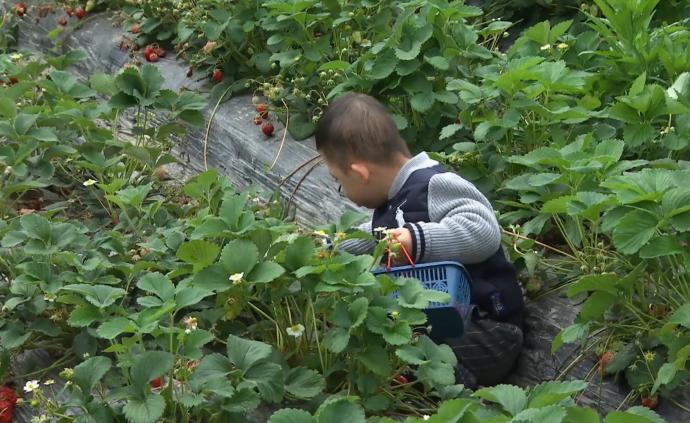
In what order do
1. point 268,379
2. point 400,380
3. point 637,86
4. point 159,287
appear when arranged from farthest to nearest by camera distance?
point 637,86
point 400,380
point 159,287
point 268,379

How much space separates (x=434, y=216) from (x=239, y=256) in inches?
29.2

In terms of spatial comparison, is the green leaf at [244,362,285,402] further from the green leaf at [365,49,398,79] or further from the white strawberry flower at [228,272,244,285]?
the green leaf at [365,49,398,79]

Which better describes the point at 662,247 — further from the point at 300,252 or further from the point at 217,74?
the point at 217,74

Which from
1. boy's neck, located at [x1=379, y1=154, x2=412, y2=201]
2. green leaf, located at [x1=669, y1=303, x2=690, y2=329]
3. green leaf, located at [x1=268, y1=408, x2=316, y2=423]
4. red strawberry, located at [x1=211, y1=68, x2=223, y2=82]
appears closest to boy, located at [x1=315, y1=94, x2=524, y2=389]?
boy's neck, located at [x1=379, y1=154, x2=412, y2=201]

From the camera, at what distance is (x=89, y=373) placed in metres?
2.83

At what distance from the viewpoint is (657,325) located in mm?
3186

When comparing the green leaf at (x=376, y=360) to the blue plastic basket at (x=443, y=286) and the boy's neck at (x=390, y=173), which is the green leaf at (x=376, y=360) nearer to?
the blue plastic basket at (x=443, y=286)

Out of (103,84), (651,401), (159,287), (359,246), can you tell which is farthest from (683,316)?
(103,84)

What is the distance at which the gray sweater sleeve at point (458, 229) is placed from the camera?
11.0 ft

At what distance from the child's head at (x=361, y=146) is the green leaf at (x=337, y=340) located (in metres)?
0.80

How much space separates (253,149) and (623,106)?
1.78 m

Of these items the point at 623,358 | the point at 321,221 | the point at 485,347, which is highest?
the point at 623,358

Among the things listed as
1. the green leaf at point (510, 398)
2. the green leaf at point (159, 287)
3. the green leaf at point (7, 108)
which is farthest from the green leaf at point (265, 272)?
the green leaf at point (7, 108)

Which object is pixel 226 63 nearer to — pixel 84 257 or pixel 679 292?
pixel 84 257
